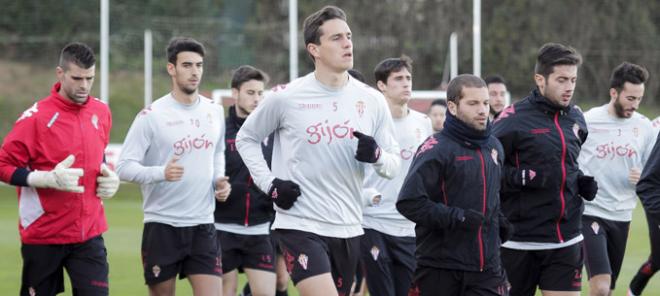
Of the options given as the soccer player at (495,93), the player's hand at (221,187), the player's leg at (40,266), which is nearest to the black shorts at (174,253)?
the player's hand at (221,187)

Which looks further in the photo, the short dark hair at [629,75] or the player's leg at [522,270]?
the short dark hair at [629,75]

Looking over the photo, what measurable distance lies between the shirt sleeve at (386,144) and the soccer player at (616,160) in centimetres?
303

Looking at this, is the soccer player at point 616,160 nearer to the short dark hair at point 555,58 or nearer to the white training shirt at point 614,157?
the white training shirt at point 614,157

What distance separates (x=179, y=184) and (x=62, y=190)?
1392 mm

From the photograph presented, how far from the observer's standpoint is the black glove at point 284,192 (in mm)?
6668

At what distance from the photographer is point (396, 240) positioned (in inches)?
355

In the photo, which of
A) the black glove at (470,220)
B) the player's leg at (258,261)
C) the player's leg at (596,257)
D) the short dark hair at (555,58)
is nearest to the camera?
the black glove at (470,220)

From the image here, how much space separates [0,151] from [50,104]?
0.47 meters

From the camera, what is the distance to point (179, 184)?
8.43 metres

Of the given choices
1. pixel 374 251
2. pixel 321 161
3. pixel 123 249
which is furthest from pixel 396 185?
pixel 123 249

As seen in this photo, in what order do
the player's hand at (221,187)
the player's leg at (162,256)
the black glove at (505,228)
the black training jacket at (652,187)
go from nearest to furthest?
the black glove at (505,228), the black training jacket at (652,187), the player's leg at (162,256), the player's hand at (221,187)

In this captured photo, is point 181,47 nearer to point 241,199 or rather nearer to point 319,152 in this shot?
point 241,199

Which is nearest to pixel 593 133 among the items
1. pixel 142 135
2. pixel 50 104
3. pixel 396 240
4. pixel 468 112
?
pixel 396 240

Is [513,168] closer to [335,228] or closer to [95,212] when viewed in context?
[335,228]
